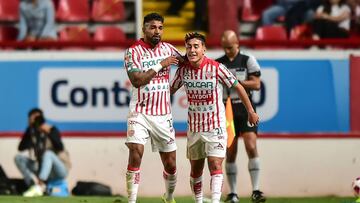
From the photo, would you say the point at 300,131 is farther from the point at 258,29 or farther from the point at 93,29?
the point at 93,29

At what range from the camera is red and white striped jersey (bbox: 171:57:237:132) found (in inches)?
483

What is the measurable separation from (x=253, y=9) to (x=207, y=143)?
5933mm

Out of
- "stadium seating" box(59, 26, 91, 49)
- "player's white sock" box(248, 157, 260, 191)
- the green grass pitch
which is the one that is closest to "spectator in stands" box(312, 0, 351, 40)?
the green grass pitch

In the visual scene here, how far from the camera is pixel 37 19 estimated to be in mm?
17391

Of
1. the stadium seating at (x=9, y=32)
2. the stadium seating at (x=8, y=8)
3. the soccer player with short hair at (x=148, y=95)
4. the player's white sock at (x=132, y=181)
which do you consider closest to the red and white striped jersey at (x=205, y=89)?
the soccer player with short hair at (x=148, y=95)

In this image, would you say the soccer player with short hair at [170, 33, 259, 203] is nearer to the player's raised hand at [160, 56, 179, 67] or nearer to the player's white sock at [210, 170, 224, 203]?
the player's white sock at [210, 170, 224, 203]

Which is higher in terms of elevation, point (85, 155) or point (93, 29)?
point (93, 29)

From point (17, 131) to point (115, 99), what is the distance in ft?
4.47

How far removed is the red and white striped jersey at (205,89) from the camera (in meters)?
12.3

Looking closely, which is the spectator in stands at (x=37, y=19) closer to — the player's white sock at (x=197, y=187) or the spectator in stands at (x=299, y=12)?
the spectator in stands at (x=299, y=12)

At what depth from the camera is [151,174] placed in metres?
16.4

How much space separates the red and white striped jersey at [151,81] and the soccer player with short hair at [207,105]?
0.21 m

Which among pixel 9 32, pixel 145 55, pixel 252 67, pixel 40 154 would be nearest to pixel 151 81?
pixel 145 55

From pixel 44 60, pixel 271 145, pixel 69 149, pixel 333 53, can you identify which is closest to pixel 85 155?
pixel 69 149
